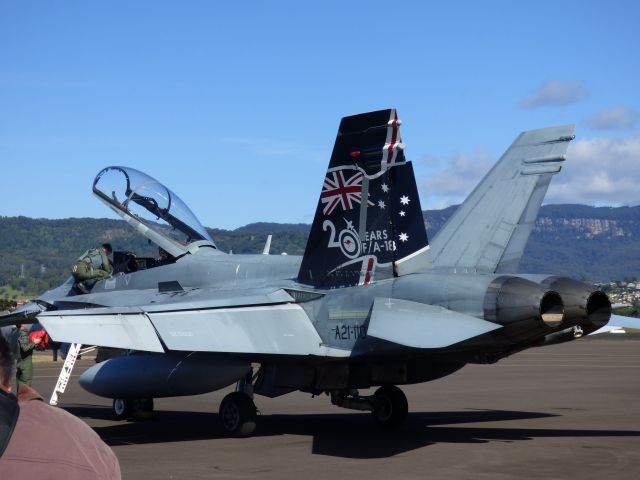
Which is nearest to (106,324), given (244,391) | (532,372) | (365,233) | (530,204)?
(244,391)

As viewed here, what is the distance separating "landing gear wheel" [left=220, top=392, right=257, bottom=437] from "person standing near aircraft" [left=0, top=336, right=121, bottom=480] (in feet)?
31.0

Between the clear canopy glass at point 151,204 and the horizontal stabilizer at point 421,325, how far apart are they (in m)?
4.73

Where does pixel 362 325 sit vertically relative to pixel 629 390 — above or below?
above

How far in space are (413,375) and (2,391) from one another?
32.2 feet

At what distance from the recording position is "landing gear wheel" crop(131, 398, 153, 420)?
1449 cm

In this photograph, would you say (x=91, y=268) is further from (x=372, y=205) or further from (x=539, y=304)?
(x=539, y=304)

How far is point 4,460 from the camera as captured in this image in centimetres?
A: 265

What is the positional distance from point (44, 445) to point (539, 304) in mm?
7980

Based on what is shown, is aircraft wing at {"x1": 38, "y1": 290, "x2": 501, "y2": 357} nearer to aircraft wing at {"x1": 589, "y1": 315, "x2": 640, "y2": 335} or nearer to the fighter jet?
the fighter jet

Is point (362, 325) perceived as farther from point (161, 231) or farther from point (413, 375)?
point (161, 231)

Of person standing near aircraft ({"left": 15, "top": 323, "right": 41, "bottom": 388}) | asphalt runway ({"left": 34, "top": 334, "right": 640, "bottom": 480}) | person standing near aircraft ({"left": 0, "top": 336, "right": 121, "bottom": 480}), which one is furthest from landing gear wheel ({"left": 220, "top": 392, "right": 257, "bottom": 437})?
person standing near aircraft ({"left": 0, "top": 336, "right": 121, "bottom": 480})

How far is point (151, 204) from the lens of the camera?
582 inches

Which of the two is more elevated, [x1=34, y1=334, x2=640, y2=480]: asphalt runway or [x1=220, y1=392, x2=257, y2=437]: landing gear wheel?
[x1=220, y1=392, x2=257, y2=437]: landing gear wheel

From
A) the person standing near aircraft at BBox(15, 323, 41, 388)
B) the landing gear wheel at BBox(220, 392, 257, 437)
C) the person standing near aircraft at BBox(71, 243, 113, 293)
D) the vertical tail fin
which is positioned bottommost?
the landing gear wheel at BBox(220, 392, 257, 437)
